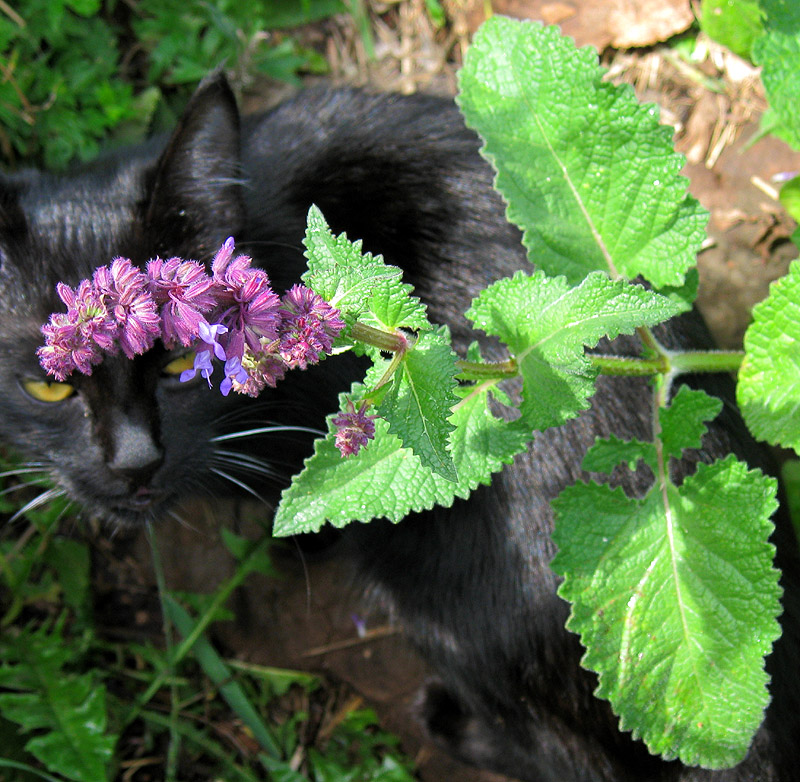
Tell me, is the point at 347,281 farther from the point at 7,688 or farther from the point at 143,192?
→ the point at 7,688

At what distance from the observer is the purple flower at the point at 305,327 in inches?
28.5

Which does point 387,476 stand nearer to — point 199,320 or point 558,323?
→ point 558,323

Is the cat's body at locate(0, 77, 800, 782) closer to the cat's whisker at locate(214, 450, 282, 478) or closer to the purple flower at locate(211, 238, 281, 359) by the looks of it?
the cat's whisker at locate(214, 450, 282, 478)

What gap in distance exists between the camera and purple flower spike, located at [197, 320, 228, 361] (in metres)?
0.69

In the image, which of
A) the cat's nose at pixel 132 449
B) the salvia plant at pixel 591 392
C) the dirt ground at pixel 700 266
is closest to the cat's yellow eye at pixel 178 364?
the cat's nose at pixel 132 449

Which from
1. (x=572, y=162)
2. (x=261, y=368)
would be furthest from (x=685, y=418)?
(x=261, y=368)

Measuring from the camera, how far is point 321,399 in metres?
1.85

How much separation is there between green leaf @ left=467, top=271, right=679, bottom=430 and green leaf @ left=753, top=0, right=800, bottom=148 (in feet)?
1.72

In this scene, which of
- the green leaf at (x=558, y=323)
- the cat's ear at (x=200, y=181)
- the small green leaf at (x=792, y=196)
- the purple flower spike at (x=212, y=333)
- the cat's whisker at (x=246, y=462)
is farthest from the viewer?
the small green leaf at (x=792, y=196)

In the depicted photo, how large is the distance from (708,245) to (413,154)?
3.20ft

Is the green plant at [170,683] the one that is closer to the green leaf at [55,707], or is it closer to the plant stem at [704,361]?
the green leaf at [55,707]

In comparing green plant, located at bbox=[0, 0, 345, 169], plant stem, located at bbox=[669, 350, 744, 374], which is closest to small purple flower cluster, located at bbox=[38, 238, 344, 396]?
plant stem, located at bbox=[669, 350, 744, 374]

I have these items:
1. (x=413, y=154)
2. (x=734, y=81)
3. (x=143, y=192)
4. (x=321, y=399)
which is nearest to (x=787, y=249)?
(x=734, y=81)

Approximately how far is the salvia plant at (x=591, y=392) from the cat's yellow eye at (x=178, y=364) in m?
0.59
